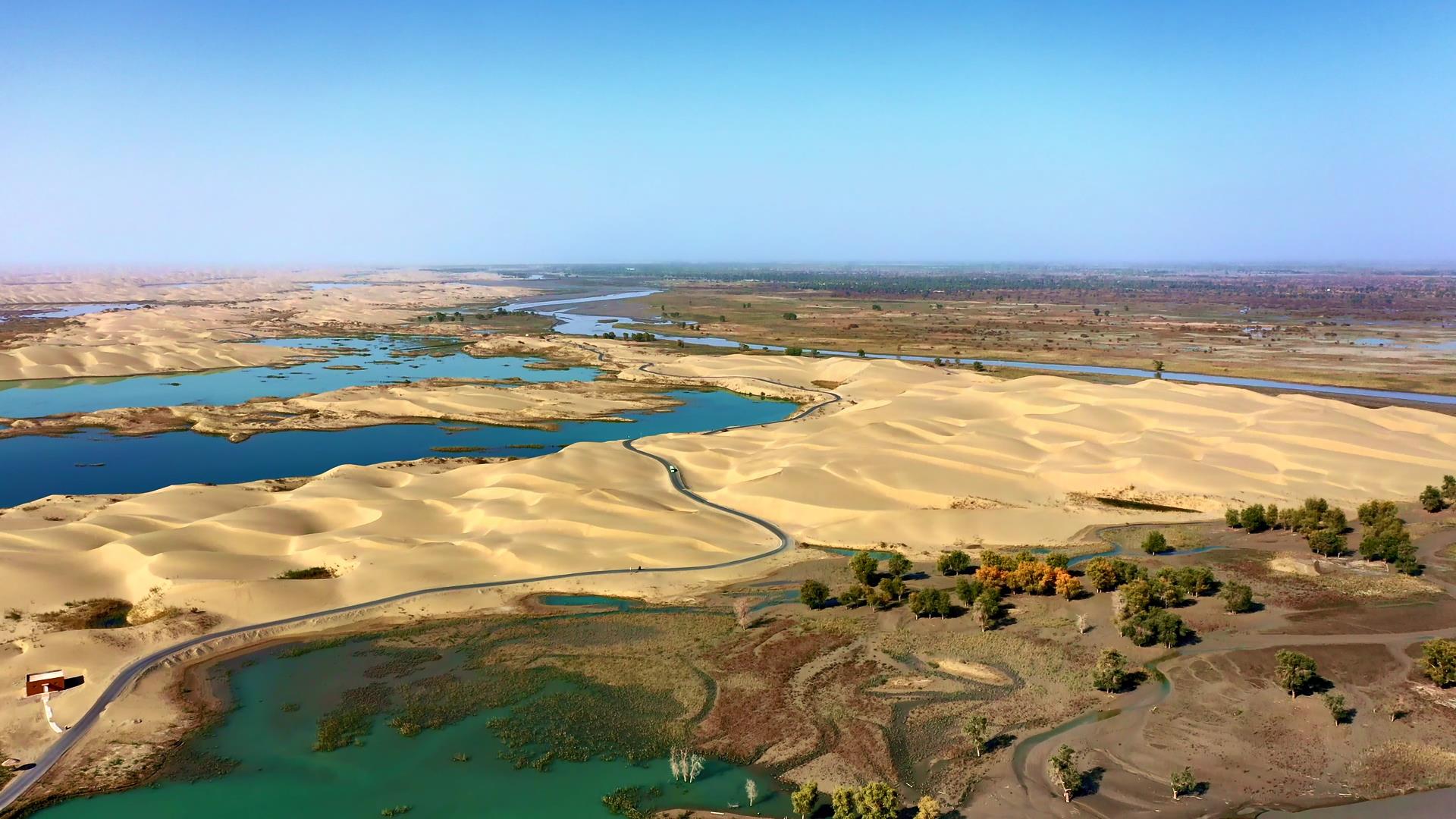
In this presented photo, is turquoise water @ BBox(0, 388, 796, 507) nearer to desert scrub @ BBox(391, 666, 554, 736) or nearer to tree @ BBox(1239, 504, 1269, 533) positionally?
desert scrub @ BBox(391, 666, 554, 736)

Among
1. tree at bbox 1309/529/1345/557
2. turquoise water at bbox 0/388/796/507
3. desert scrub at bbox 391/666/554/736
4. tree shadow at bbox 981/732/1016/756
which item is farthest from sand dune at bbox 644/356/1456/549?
desert scrub at bbox 391/666/554/736

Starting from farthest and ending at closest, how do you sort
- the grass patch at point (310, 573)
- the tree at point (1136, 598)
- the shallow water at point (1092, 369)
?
the shallow water at point (1092, 369), the grass patch at point (310, 573), the tree at point (1136, 598)

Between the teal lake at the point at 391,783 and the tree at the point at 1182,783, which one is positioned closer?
the tree at the point at 1182,783

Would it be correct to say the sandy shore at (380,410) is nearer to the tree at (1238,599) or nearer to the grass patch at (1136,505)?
the grass patch at (1136,505)

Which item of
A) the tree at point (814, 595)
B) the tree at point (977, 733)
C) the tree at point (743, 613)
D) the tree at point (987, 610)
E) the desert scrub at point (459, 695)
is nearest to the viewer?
the tree at point (977, 733)

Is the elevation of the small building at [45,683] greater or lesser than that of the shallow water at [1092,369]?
lesser

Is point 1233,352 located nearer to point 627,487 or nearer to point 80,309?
point 627,487

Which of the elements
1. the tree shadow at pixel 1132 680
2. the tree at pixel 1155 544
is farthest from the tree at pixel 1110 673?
the tree at pixel 1155 544
